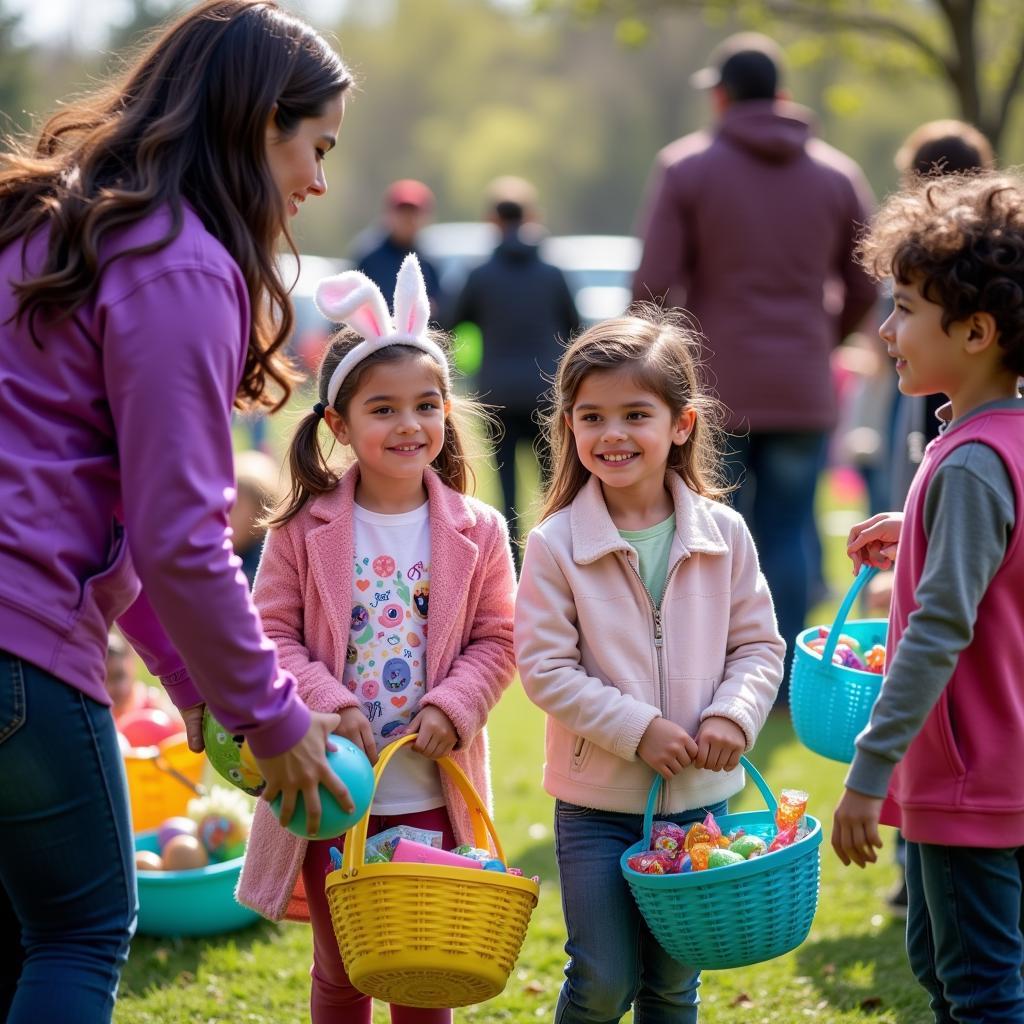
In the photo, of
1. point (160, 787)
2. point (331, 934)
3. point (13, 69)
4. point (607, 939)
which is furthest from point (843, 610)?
point (13, 69)

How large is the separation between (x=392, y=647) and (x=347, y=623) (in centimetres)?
11

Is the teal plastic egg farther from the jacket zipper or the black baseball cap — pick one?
the black baseball cap

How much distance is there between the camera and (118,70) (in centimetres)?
284

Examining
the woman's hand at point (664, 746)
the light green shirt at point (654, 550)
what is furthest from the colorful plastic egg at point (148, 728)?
the woman's hand at point (664, 746)

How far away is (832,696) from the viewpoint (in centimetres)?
331

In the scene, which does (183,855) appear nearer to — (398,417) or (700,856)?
(398,417)

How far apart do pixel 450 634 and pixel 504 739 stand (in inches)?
132

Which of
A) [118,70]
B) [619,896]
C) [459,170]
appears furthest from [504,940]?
[459,170]

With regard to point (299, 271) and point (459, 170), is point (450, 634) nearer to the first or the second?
point (299, 271)

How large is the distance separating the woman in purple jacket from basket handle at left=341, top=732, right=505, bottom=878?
235 millimetres

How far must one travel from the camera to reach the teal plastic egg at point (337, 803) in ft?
8.14

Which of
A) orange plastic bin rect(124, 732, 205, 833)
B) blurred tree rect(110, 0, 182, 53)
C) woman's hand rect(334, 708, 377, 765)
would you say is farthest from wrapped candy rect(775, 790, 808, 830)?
blurred tree rect(110, 0, 182, 53)

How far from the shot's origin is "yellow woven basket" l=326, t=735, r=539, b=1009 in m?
2.61

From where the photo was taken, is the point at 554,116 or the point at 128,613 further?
the point at 554,116
